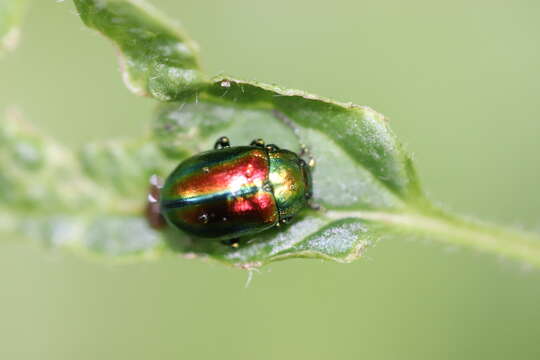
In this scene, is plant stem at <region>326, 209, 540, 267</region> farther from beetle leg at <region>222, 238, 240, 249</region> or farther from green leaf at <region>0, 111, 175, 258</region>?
green leaf at <region>0, 111, 175, 258</region>

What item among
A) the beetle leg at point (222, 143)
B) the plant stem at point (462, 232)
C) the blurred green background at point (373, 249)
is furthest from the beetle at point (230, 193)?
the blurred green background at point (373, 249)

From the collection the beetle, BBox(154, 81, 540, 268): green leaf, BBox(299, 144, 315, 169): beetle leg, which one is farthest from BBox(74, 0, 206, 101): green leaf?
BBox(299, 144, 315, 169): beetle leg

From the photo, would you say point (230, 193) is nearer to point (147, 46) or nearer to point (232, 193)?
point (232, 193)

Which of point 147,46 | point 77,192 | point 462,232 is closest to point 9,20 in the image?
point 147,46

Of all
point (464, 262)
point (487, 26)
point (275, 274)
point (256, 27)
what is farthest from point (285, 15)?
point (464, 262)

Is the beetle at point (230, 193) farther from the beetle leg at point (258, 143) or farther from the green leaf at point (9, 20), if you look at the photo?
the green leaf at point (9, 20)

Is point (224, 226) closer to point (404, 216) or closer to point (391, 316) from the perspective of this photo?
point (404, 216)
